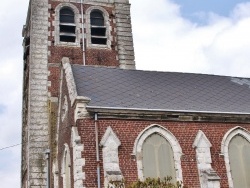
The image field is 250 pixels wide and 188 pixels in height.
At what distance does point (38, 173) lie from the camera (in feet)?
77.0

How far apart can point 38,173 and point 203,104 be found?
922 cm

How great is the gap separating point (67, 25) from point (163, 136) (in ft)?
41.6

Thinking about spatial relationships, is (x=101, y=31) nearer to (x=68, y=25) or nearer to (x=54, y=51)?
(x=68, y=25)

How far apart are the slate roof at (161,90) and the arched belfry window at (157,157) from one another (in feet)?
4.44

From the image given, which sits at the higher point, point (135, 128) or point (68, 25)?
point (68, 25)

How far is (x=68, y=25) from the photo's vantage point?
28562 millimetres

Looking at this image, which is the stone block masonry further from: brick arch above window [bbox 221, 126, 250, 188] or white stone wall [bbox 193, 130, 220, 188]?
A: brick arch above window [bbox 221, 126, 250, 188]

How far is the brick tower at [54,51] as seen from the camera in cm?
2419

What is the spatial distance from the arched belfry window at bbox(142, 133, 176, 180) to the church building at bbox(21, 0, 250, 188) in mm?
40

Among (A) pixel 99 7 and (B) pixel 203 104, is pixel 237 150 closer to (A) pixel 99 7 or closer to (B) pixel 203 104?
(B) pixel 203 104

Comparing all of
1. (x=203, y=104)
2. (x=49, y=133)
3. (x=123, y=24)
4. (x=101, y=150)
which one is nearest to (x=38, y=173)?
(x=49, y=133)

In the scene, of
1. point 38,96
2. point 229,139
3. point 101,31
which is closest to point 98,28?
point 101,31

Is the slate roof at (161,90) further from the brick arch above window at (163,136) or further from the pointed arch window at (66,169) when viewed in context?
the pointed arch window at (66,169)

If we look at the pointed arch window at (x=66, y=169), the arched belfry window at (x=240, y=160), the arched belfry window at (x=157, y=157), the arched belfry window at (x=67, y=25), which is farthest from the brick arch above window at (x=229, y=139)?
the arched belfry window at (x=67, y=25)
